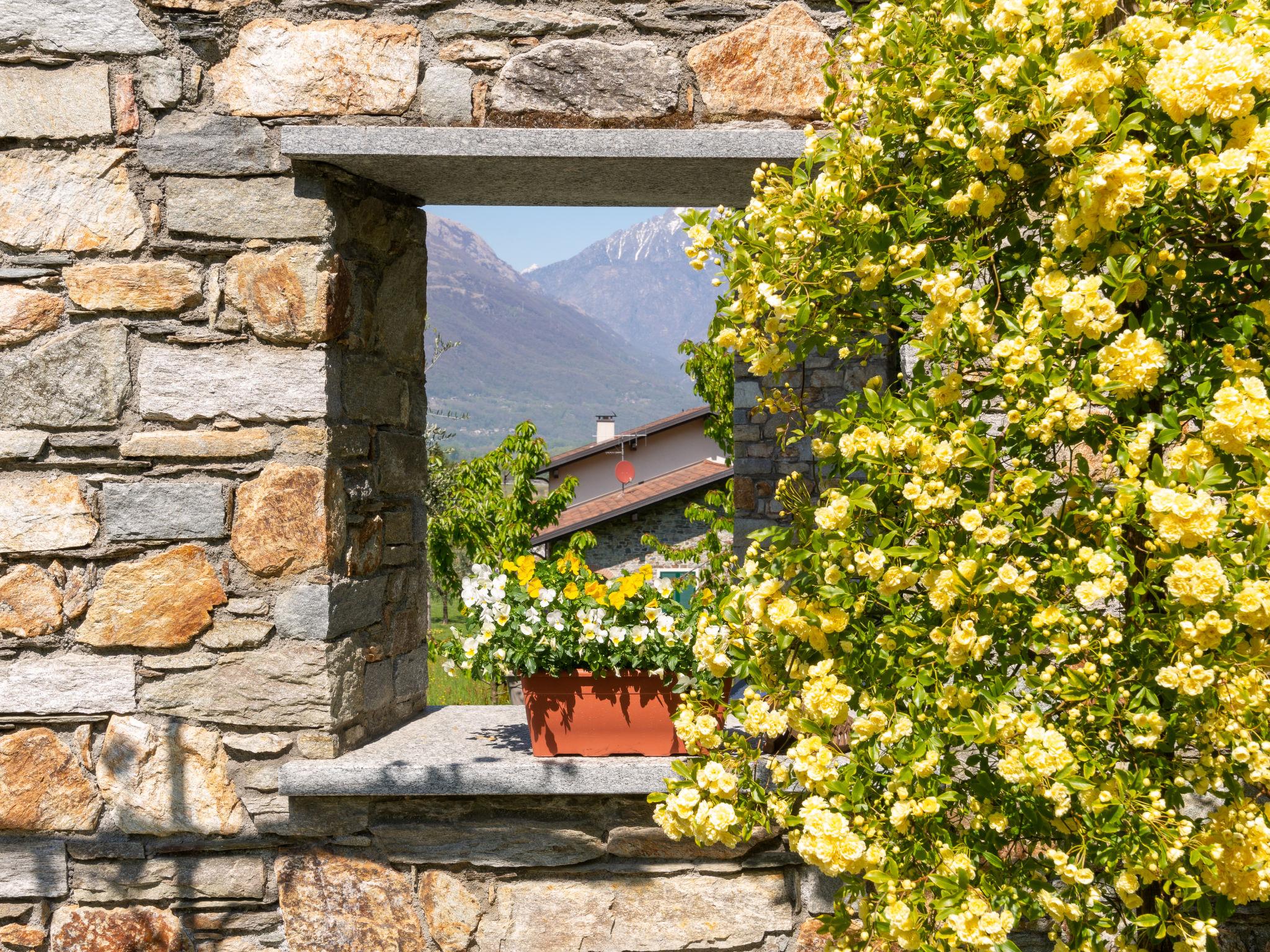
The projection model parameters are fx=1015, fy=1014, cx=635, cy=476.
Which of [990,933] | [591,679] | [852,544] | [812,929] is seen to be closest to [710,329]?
[852,544]

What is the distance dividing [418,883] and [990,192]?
1936 mm

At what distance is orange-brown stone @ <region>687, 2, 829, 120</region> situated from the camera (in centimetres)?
235

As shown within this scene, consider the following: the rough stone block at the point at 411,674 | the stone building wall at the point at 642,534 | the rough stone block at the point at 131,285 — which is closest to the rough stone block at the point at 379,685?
the rough stone block at the point at 411,674

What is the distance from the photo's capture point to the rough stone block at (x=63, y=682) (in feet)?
7.75

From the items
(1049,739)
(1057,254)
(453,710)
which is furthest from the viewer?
(453,710)

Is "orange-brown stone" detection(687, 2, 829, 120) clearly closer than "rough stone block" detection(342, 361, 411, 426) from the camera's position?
Yes

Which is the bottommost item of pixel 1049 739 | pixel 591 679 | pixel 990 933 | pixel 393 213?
pixel 990 933

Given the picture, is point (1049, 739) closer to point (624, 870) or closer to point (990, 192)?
point (990, 192)

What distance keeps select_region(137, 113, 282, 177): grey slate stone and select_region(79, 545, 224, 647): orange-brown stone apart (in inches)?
34.7

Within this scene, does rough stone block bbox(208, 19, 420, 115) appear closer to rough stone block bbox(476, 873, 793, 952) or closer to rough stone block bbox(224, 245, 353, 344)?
rough stone block bbox(224, 245, 353, 344)

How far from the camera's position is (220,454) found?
236 cm

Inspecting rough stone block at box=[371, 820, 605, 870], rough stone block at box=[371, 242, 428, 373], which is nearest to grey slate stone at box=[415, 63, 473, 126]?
rough stone block at box=[371, 242, 428, 373]

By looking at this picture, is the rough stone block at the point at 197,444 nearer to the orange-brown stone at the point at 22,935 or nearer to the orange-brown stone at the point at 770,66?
the orange-brown stone at the point at 22,935

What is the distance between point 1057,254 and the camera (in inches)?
64.7
